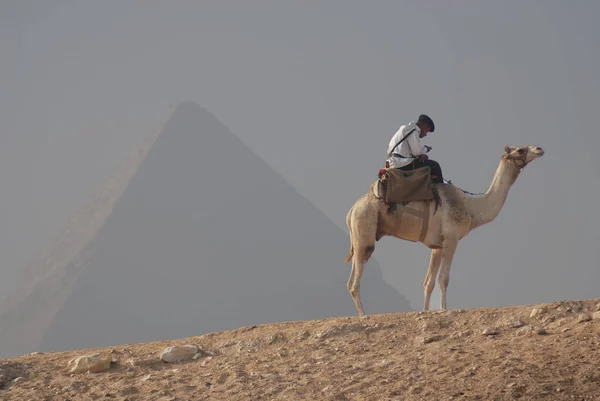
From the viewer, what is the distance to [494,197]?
49.1 feet

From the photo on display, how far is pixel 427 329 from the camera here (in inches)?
471

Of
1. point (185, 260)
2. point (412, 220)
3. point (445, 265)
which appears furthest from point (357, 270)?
point (185, 260)

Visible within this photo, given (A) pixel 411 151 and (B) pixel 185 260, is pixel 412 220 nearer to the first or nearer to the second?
(A) pixel 411 151

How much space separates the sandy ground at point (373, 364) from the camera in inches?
387

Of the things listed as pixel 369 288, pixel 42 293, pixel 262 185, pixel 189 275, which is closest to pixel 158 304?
pixel 189 275

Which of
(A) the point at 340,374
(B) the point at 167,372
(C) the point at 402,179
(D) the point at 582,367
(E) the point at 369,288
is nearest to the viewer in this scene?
(D) the point at 582,367

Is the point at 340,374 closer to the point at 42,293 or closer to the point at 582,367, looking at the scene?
the point at 582,367

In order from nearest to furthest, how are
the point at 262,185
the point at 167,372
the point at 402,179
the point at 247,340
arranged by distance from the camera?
the point at 167,372 → the point at 247,340 → the point at 402,179 → the point at 262,185

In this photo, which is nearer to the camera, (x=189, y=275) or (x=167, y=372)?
(x=167, y=372)

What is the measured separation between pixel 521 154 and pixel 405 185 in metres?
1.94

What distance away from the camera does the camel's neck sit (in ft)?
48.5

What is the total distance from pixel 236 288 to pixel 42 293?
2701 cm

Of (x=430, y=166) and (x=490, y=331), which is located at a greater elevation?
(x=430, y=166)

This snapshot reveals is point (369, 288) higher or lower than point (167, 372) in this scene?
higher
